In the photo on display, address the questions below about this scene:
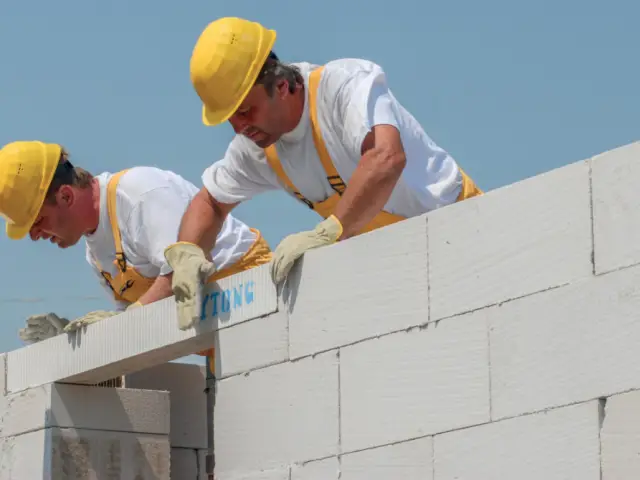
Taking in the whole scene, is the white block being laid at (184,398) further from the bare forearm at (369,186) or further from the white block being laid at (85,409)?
the bare forearm at (369,186)

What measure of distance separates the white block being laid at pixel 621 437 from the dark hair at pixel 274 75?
236 cm

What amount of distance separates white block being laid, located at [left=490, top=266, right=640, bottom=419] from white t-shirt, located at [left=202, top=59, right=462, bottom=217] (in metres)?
1.36

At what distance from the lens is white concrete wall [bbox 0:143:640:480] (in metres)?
5.36

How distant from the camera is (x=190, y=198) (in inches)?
319

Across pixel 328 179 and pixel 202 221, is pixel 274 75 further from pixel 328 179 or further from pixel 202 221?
pixel 202 221

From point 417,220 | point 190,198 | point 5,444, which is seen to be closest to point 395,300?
point 417,220

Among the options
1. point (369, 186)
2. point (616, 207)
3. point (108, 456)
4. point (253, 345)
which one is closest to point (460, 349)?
point (616, 207)

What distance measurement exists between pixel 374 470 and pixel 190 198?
2.40 m

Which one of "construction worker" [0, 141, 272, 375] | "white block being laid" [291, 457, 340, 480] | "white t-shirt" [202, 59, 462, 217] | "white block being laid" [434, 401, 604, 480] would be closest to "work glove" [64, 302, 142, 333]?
"construction worker" [0, 141, 272, 375]

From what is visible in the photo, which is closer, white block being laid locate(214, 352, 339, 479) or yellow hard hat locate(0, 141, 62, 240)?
white block being laid locate(214, 352, 339, 479)

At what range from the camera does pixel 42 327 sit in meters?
8.88

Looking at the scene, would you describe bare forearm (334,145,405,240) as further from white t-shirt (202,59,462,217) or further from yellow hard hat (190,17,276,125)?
yellow hard hat (190,17,276,125)

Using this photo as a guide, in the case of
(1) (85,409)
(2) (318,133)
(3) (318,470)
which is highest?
(2) (318,133)

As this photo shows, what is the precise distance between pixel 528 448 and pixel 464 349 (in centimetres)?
49
